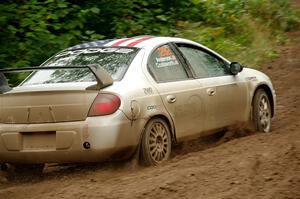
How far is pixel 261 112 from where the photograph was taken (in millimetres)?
8961

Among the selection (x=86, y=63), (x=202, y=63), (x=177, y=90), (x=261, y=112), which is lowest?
(x=261, y=112)

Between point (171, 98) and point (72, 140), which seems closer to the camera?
point (72, 140)

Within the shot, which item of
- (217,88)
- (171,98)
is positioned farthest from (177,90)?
(217,88)

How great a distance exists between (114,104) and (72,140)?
557 millimetres

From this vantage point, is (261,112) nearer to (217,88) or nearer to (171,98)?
(217,88)

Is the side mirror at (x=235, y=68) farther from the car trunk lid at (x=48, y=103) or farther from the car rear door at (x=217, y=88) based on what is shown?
the car trunk lid at (x=48, y=103)

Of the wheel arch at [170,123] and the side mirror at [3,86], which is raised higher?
the side mirror at [3,86]

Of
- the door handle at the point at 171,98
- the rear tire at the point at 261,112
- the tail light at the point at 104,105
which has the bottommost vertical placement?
the rear tire at the point at 261,112

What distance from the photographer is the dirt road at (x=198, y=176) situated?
542 centimetres

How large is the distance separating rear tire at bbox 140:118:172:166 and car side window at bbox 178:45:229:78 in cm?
109

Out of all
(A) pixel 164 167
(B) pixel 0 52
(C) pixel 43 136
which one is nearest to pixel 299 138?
(A) pixel 164 167

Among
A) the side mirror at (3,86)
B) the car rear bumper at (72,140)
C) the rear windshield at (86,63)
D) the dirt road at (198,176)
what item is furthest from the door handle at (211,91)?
the side mirror at (3,86)

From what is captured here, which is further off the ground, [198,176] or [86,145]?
[86,145]

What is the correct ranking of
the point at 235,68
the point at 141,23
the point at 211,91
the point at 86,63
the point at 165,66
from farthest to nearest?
the point at 141,23 → the point at 235,68 → the point at 211,91 → the point at 165,66 → the point at 86,63
